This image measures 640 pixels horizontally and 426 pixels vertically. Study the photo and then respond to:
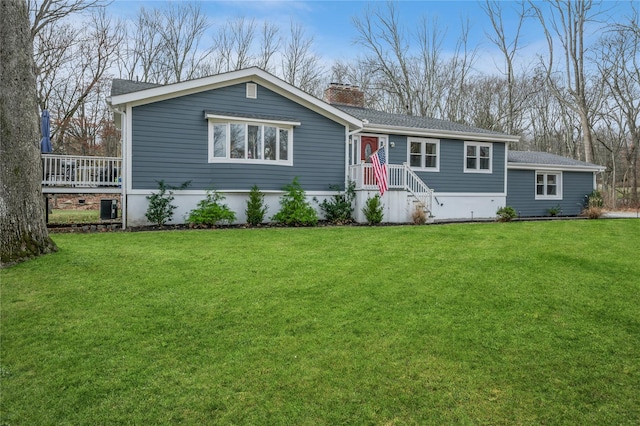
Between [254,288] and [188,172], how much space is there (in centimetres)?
745

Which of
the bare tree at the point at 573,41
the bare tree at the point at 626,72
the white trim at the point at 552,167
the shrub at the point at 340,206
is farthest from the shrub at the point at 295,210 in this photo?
the bare tree at the point at 626,72

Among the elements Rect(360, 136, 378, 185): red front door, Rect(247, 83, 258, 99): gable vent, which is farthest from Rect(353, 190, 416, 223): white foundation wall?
Rect(247, 83, 258, 99): gable vent

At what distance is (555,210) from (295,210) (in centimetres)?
1336

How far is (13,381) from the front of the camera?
2623mm

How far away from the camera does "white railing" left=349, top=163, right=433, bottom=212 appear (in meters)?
12.9

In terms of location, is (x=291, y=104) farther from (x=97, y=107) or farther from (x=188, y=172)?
(x=97, y=107)

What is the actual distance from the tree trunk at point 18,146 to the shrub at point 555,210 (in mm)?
19144

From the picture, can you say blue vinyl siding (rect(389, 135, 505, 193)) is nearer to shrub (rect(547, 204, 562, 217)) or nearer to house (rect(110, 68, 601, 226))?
house (rect(110, 68, 601, 226))

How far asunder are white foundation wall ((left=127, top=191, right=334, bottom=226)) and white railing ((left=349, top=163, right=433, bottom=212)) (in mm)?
1243

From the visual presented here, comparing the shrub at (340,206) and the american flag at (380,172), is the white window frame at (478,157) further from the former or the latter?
the shrub at (340,206)

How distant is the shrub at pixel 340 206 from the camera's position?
1270cm

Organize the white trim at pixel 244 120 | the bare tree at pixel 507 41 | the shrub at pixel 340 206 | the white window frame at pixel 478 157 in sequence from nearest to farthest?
the white trim at pixel 244 120 < the shrub at pixel 340 206 < the white window frame at pixel 478 157 < the bare tree at pixel 507 41

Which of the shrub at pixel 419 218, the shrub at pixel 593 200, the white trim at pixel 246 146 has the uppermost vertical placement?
the white trim at pixel 246 146

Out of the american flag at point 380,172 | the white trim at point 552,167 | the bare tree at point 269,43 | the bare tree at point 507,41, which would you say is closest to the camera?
the american flag at point 380,172
